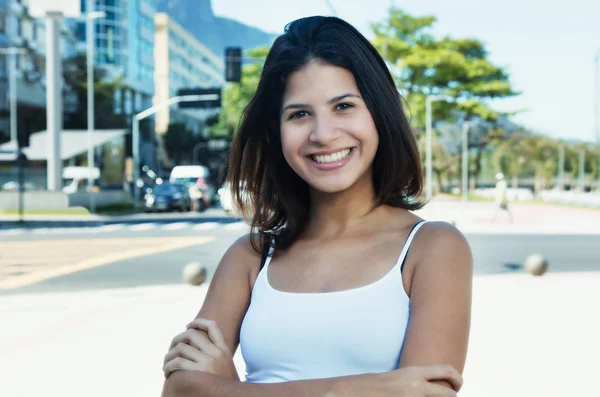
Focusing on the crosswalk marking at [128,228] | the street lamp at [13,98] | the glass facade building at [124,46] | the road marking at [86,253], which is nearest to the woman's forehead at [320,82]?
the road marking at [86,253]

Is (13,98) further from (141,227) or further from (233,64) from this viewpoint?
(141,227)

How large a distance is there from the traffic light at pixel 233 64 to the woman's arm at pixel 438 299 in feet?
96.8

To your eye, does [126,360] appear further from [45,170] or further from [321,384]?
[45,170]

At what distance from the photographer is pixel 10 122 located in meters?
58.6

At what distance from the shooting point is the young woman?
222 cm

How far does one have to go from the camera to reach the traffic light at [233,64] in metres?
31.4

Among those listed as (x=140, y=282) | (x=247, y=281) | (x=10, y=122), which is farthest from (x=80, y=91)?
(x=247, y=281)

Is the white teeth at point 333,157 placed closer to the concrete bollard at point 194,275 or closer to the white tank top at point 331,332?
the white tank top at point 331,332

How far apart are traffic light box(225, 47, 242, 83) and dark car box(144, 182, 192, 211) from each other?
777cm

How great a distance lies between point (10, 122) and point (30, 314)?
171 ft

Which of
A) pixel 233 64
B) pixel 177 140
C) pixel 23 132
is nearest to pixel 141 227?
pixel 23 132

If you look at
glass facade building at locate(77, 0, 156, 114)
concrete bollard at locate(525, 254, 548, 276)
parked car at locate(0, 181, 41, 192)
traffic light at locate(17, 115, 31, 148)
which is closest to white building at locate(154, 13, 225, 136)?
glass facade building at locate(77, 0, 156, 114)

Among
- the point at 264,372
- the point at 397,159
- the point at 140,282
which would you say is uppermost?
the point at 397,159

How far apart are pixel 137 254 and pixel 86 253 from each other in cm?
106
